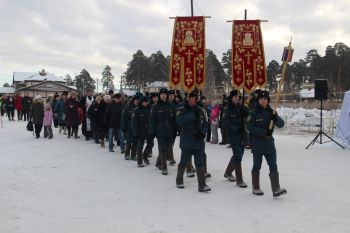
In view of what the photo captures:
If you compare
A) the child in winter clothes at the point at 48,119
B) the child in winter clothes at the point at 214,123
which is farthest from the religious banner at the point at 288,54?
the child in winter clothes at the point at 48,119

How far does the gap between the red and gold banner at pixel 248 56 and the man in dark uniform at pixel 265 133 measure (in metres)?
6.00

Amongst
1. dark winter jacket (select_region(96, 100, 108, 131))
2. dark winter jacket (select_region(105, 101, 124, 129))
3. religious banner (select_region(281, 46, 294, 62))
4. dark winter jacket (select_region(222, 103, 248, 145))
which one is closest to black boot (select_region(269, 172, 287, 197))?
dark winter jacket (select_region(222, 103, 248, 145))

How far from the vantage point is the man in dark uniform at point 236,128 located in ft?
26.1

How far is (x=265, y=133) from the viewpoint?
7.10m

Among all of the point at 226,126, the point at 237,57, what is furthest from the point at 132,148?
the point at 237,57

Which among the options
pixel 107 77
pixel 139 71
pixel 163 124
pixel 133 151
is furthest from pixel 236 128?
pixel 107 77

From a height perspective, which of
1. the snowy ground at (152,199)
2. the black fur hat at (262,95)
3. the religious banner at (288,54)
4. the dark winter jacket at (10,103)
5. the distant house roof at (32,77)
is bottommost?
the snowy ground at (152,199)

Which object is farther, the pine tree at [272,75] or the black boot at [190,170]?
the pine tree at [272,75]

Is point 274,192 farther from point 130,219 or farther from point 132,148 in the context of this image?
point 132,148

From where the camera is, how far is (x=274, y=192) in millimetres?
7062

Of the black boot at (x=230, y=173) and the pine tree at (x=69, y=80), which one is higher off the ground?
the pine tree at (x=69, y=80)

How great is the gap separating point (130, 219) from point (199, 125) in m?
2.39

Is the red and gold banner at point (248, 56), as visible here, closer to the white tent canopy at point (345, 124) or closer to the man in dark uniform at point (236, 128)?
the white tent canopy at point (345, 124)

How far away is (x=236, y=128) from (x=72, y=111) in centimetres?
942
